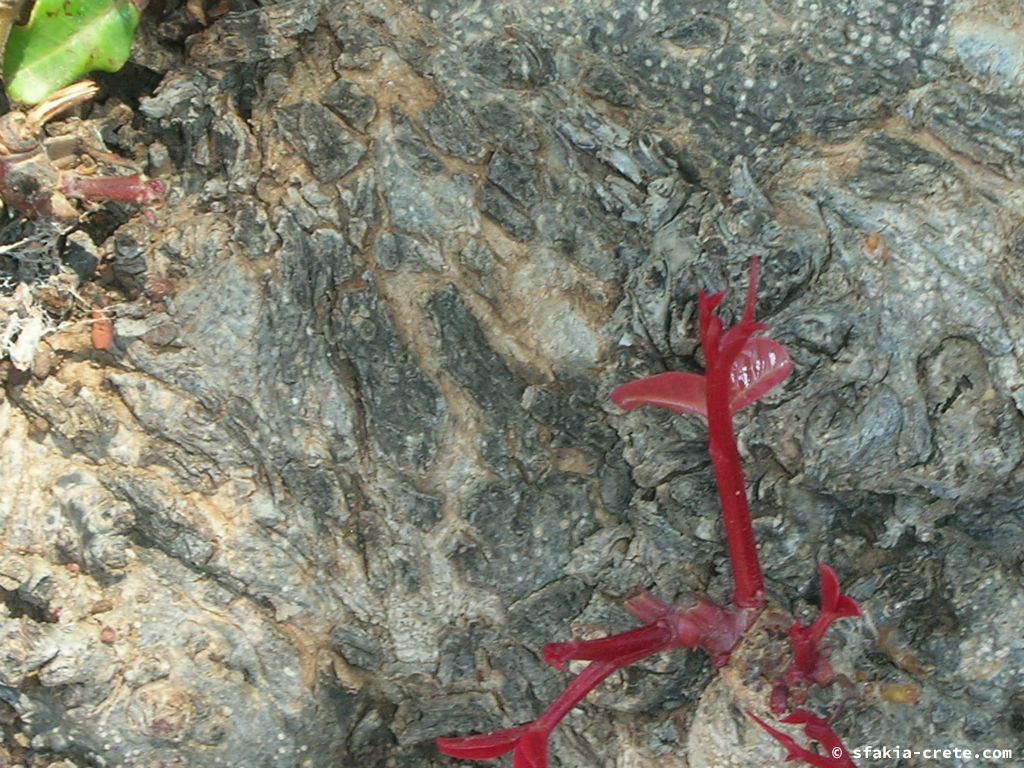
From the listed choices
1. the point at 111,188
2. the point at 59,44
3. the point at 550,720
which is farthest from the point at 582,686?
the point at 59,44

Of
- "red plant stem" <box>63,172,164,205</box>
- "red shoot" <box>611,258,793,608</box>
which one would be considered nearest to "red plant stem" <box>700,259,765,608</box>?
"red shoot" <box>611,258,793,608</box>

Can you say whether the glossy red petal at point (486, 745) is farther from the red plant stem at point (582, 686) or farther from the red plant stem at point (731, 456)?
the red plant stem at point (731, 456)

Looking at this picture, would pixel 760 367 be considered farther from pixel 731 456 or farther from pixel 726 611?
pixel 726 611

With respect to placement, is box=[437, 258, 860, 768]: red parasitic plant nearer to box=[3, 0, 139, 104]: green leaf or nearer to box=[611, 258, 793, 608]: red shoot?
box=[611, 258, 793, 608]: red shoot

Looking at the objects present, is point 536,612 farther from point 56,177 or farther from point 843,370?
point 56,177

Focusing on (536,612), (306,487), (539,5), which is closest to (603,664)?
(536,612)

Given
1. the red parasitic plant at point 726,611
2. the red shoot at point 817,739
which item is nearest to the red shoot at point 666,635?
the red parasitic plant at point 726,611
